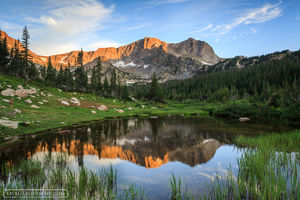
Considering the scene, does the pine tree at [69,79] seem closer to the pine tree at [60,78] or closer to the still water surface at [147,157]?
the pine tree at [60,78]

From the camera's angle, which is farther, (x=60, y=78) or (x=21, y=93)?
(x=60, y=78)

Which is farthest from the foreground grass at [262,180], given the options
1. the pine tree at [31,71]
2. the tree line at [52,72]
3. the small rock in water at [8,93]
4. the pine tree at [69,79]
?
the pine tree at [69,79]

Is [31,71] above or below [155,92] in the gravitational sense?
above

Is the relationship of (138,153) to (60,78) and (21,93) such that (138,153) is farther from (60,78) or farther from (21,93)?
(60,78)

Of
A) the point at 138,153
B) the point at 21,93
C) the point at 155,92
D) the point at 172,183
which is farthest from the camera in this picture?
the point at 155,92

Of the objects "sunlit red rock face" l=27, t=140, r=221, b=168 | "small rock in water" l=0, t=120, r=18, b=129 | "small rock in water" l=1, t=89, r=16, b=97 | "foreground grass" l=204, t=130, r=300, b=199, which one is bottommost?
"sunlit red rock face" l=27, t=140, r=221, b=168

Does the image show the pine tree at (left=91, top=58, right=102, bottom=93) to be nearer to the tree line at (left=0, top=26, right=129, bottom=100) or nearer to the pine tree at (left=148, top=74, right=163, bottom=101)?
the tree line at (left=0, top=26, right=129, bottom=100)

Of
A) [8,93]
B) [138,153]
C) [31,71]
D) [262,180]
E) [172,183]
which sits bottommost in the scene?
[138,153]

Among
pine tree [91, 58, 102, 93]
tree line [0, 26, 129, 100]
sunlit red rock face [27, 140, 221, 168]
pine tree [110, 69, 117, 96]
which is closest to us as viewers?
sunlit red rock face [27, 140, 221, 168]

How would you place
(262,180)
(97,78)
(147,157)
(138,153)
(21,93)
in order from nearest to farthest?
1. (262,180)
2. (147,157)
3. (138,153)
4. (21,93)
5. (97,78)

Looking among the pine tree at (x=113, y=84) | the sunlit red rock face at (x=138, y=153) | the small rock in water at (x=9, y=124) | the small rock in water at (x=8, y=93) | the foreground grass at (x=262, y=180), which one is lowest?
the sunlit red rock face at (x=138, y=153)

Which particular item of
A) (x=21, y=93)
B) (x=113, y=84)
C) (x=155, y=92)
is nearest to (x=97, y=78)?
(x=113, y=84)

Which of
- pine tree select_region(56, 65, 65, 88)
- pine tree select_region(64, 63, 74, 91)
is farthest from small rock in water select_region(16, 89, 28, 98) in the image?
pine tree select_region(56, 65, 65, 88)

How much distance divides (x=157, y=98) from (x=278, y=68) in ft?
315
